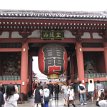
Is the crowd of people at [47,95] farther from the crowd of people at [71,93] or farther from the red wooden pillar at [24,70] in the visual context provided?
the red wooden pillar at [24,70]

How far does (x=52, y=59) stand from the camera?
19609 mm

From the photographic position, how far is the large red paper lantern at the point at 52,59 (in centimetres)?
1962

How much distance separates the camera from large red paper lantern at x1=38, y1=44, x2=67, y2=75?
64.4 feet

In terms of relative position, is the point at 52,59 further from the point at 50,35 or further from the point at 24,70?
the point at 24,70

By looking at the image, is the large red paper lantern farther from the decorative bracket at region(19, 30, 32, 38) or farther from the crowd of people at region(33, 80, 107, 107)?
the crowd of people at region(33, 80, 107, 107)

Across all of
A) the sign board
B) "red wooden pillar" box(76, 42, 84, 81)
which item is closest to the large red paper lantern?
the sign board

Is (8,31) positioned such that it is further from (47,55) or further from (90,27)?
(90,27)

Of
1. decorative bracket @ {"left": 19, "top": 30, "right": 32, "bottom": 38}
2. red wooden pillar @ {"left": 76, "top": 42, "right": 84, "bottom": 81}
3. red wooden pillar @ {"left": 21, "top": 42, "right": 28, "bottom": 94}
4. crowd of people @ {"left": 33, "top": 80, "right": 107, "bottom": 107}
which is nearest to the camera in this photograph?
crowd of people @ {"left": 33, "top": 80, "right": 107, "bottom": 107}

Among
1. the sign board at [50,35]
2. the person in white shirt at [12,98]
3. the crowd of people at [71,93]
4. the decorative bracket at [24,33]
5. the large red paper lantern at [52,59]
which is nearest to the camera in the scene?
the person in white shirt at [12,98]

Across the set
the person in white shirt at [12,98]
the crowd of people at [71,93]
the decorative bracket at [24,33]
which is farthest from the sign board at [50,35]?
the person in white shirt at [12,98]

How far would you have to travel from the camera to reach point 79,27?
767 inches

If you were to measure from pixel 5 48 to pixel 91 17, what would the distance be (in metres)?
6.41

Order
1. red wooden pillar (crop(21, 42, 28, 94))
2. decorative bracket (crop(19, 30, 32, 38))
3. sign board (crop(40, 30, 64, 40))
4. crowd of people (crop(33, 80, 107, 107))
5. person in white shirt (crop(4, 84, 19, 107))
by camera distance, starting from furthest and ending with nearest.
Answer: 1. sign board (crop(40, 30, 64, 40))
2. decorative bracket (crop(19, 30, 32, 38))
3. red wooden pillar (crop(21, 42, 28, 94))
4. crowd of people (crop(33, 80, 107, 107))
5. person in white shirt (crop(4, 84, 19, 107))

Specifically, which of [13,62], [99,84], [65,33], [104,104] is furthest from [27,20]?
[104,104]
